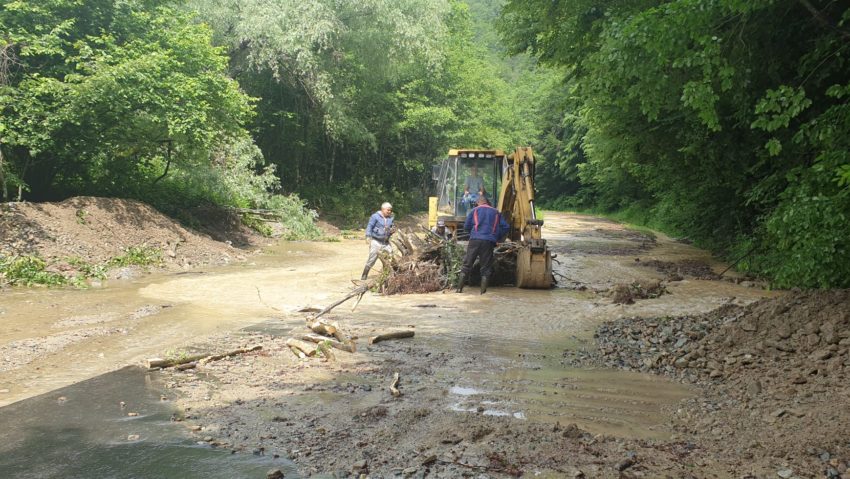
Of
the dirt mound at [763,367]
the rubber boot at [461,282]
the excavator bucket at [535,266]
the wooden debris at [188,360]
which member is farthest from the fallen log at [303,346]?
the excavator bucket at [535,266]

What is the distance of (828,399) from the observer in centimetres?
549

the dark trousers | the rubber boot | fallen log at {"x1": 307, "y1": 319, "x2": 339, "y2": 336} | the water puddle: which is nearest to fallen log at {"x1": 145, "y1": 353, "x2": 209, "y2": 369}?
fallen log at {"x1": 307, "y1": 319, "x2": 339, "y2": 336}

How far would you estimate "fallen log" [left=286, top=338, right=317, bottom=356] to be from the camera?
7.80 metres

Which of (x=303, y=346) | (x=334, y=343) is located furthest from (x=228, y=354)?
(x=334, y=343)

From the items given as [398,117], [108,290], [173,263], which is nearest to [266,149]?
[398,117]

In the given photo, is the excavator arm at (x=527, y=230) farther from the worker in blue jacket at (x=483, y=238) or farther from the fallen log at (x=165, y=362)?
the fallen log at (x=165, y=362)

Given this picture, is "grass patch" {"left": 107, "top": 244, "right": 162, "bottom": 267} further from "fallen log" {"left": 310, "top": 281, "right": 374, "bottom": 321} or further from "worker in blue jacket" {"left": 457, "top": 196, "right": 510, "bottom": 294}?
"worker in blue jacket" {"left": 457, "top": 196, "right": 510, "bottom": 294}

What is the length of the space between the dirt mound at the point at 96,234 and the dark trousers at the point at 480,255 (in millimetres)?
8232

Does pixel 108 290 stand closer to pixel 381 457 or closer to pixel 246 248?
pixel 246 248

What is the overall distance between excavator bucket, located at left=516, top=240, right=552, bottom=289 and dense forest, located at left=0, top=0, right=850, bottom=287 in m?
3.37

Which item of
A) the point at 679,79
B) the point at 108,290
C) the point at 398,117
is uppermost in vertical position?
the point at 398,117

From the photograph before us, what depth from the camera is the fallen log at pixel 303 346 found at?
780 centimetres

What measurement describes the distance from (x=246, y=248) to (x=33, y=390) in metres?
14.7

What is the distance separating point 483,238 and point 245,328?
5.30 m
